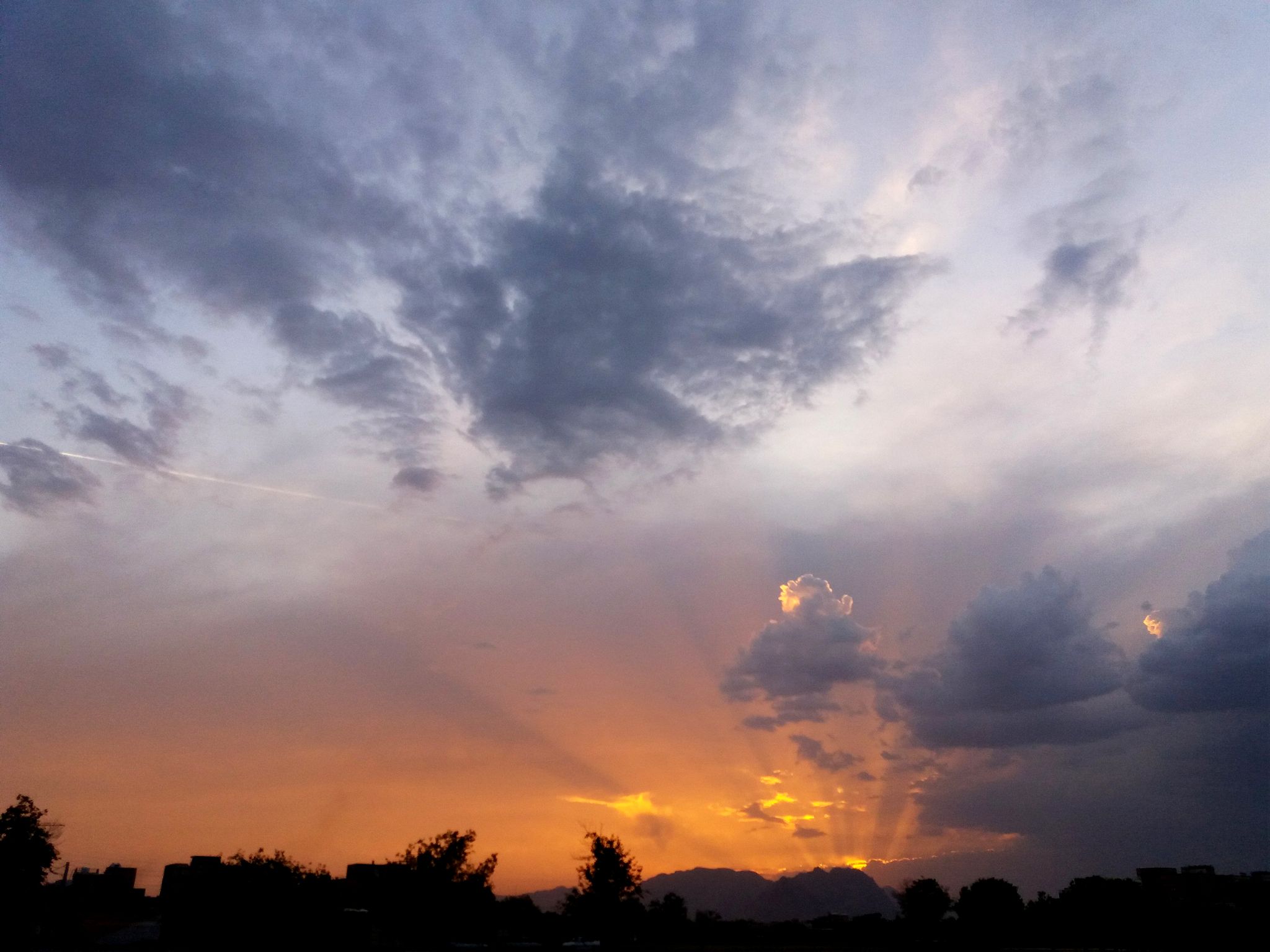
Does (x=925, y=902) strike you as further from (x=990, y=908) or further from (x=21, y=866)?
(x=21, y=866)

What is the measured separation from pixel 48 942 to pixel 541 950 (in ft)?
163

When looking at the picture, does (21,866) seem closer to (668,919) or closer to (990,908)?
(668,919)

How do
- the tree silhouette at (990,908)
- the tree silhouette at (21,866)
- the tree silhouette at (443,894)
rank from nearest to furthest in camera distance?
the tree silhouette at (21,866)
the tree silhouette at (443,894)
the tree silhouette at (990,908)

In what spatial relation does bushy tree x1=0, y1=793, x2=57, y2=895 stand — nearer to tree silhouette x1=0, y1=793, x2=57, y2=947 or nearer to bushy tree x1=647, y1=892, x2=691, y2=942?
tree silhouette x1=0, y1=793, x2=57, y2=947

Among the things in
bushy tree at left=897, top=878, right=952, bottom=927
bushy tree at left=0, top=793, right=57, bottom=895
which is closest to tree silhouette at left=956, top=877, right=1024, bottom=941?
bushy tree at left=897, top=878, right=952, bottom=927

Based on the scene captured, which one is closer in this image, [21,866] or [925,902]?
[21,866]

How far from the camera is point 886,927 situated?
15975 centimetres

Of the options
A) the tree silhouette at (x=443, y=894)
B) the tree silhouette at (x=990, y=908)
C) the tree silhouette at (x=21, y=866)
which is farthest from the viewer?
the tree silhouette at (x=990, y=908)

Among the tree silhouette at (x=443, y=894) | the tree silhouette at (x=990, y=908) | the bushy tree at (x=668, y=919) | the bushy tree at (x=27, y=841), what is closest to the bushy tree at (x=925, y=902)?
the tree silhouette at (x=990, y=908)

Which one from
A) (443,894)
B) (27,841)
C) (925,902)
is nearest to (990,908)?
(925,902)

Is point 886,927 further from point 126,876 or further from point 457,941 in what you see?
point 126,876

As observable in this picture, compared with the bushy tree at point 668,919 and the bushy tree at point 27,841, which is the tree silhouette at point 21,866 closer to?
the bushy tree at point 27,841

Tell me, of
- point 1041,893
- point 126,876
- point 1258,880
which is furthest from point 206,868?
point 1258,880

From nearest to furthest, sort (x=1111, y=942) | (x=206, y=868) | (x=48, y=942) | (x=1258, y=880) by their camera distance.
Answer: (x=48, y=942)
(x=206, y=868)
(x=1111, y=942)
(x=1258, y=880)
